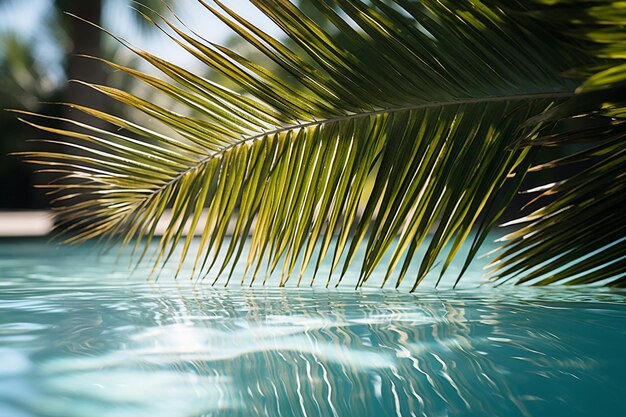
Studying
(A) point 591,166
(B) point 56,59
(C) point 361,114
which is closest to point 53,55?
(B) point 56,59

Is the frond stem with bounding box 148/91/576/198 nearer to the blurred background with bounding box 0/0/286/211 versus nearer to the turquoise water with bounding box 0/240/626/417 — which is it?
the turquoise water with bounding box 0/240/626/417

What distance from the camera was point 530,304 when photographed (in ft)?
8.87

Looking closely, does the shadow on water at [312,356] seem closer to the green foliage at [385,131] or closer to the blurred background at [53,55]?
the green foliage at [385,131]

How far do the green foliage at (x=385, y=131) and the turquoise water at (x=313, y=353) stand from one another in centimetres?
24

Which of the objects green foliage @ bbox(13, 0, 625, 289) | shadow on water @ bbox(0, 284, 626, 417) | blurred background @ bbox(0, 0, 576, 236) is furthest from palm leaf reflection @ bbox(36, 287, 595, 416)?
blurred background @ bbox(0, 0, 576, 236)

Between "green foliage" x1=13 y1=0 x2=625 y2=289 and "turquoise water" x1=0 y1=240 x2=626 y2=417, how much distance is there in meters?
0.24

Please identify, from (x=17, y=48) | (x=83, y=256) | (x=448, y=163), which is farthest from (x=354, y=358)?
(x=17, y=48)

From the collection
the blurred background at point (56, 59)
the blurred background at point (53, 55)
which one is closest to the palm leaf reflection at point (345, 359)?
the blurred background at point (56, 59)

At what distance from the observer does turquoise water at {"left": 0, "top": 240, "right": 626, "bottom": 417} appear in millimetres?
1414

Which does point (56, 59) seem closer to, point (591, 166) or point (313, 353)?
point (313, 353)

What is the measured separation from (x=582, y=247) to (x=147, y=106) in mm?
1094

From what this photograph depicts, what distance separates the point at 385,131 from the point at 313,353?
0.59m

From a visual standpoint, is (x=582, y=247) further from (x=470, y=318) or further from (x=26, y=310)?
(x=26, y=310)

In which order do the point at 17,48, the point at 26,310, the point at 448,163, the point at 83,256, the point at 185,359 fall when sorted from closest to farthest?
the point at 448,163 < the point at 185,359 < the point at 26,310 < the point at 83,256 < the point at 17,48
